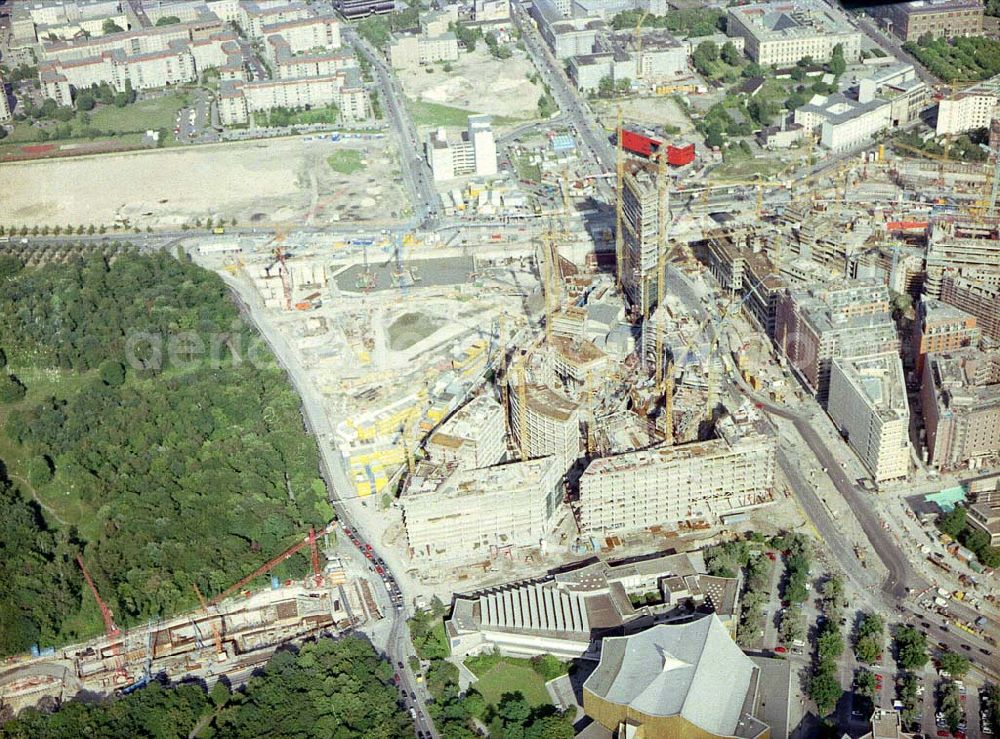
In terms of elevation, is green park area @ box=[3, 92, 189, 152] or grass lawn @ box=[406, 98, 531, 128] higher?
green park area @ box=[3, 92, 189, 152]

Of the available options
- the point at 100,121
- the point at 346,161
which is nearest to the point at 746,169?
the point at 346,161

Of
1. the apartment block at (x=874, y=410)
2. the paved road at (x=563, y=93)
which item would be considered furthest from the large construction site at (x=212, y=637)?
the paved road at (x=563, y=93)

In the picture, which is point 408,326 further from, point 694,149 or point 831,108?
point 831,108

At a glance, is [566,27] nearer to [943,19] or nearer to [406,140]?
[406,140]

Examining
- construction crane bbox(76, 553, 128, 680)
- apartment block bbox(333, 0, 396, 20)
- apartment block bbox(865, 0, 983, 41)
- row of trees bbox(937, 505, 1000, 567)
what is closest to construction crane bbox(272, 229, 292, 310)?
construction crane bbox(76, 553, 128, 680)

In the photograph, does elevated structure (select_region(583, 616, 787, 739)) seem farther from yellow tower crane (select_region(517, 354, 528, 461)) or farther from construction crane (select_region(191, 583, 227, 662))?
construction crane (select_region(191, 583, 227, 662))

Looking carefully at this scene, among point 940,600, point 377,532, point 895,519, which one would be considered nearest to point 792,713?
point 940,600
